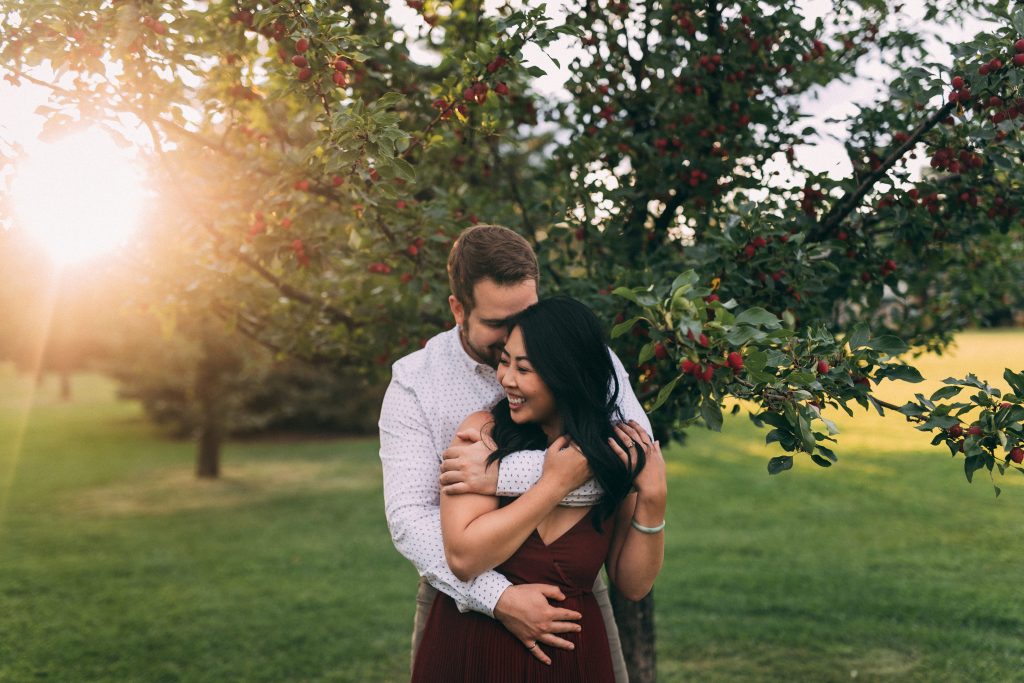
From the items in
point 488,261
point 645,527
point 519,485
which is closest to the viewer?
point 519,485

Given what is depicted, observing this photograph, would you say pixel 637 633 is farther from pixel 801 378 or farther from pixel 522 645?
pixel 801 378

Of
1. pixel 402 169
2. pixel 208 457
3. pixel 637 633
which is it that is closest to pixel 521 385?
pixel 402 169

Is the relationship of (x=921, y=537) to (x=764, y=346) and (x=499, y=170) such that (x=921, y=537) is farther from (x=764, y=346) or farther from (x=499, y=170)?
(x=764, y=346)

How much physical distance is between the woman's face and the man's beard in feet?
0.64

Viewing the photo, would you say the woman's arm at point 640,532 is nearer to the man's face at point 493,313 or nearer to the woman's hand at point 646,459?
the woman's hand at point 646,459

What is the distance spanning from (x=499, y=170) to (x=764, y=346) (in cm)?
285

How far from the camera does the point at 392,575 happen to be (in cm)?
862

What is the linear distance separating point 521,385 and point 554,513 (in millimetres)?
383

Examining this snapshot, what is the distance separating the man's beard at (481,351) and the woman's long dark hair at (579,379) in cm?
23

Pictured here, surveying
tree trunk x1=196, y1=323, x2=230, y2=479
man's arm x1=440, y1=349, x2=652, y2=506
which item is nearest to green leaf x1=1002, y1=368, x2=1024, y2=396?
man's arm x1=440, y1=349, x2=652, y2=506

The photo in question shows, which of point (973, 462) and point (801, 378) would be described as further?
point (973, 462)

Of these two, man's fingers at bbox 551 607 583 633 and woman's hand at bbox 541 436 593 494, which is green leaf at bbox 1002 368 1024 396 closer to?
woman's hand at bbox 541 436 593 494

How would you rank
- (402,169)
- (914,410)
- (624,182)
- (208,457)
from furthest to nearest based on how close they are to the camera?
(208,457) < (624,182) < (402,169) < (914,410)

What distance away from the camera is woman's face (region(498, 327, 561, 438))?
2.30 metres
